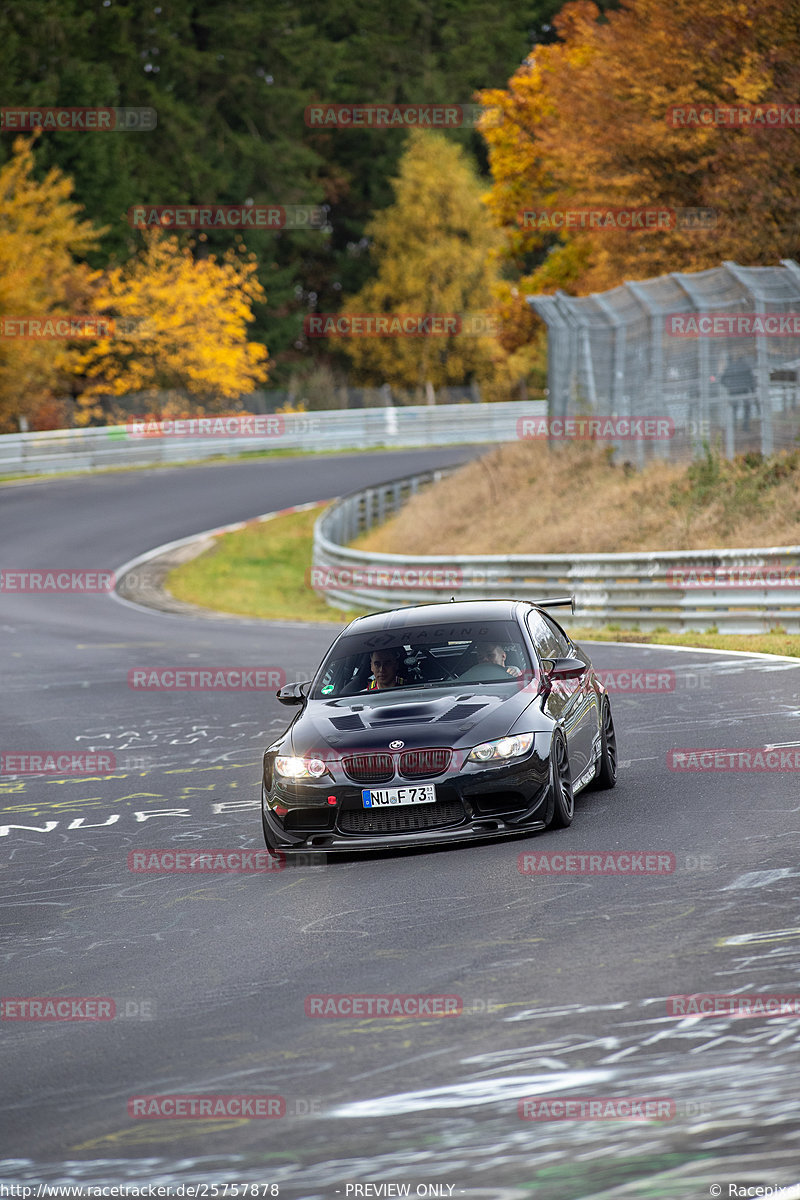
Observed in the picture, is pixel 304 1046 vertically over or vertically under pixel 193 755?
over

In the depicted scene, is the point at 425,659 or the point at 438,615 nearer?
the point at 425,659

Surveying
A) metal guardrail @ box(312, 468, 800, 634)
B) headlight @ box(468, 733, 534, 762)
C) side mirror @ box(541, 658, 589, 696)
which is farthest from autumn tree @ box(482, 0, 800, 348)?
headlight @ box(468, 733, 534, 762)

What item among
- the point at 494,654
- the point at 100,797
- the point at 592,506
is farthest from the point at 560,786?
the point at 592,506

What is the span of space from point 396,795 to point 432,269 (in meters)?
71.2

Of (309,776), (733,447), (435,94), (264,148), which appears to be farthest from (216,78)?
(309,776)

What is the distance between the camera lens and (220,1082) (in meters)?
5.85

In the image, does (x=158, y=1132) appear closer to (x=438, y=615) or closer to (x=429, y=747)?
(x=429, y=747)

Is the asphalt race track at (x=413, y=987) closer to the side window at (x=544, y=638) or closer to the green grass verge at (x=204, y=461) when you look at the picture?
the side window at (x=544, y=638)

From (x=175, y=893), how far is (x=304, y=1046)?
136 inches

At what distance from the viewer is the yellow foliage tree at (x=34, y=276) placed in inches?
2218

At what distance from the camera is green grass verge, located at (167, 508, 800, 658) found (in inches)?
1202

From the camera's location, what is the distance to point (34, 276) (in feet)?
190

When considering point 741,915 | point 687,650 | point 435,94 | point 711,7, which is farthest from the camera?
point 435,94

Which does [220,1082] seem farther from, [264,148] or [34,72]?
[264,148]
